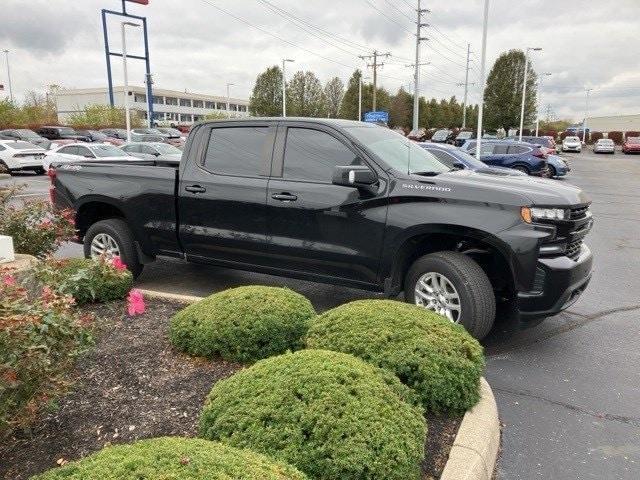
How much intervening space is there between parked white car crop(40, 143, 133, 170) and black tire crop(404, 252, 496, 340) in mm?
18552

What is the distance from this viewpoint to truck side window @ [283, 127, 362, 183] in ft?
16.5

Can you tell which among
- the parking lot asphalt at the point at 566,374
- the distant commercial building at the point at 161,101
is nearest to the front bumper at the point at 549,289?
the parking lot asphalt at the point at 566,374

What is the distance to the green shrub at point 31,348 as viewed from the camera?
7.09ft

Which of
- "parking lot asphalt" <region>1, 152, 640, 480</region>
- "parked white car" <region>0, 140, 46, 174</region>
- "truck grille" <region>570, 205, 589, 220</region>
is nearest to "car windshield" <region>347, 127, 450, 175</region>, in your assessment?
"truck grille" <region>570, 205, 589, 220</region>

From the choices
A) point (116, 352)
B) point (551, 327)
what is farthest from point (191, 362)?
point (551, 327)

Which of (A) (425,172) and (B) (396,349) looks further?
(A) (425,172)

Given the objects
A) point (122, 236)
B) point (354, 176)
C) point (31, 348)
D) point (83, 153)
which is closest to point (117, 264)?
point (122, 236)

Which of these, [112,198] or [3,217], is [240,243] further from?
[3,217]

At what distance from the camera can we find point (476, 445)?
110 inches

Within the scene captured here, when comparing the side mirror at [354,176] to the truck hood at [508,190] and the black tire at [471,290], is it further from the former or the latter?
the black tire at [471,290]

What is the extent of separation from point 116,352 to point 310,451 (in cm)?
188

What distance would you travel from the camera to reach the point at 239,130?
5.61 meters

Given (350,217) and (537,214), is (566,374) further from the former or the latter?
(350,217)

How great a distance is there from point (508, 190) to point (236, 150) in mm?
2635
